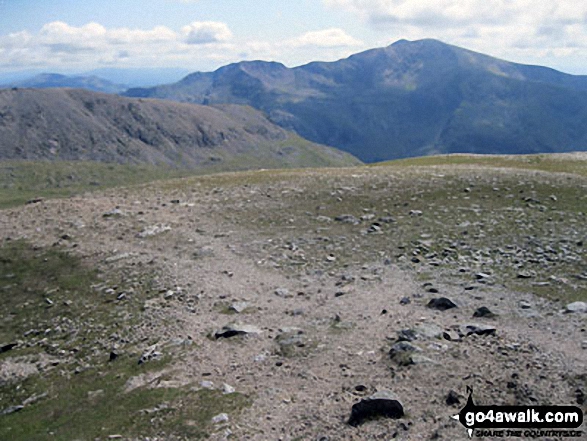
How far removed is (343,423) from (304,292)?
→ 841 cm

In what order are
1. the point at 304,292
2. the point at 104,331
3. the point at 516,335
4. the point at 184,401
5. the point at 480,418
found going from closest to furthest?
the point at 480,418, the point at 184,401, the point at 516,335, the point at 104,331, the point at 304,292

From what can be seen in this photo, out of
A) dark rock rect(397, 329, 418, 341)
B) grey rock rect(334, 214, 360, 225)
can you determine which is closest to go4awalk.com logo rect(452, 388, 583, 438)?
dark rock rect(397, 329, 418, 341)

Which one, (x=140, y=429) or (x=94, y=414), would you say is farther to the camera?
(x=94, y=414)

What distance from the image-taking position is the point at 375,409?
1142 cm

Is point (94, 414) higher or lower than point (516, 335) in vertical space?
lower

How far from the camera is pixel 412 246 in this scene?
926 inches

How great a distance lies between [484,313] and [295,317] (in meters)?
6.40

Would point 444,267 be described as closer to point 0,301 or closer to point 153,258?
point 153,258

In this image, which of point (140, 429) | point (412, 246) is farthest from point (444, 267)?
point (140, 429)

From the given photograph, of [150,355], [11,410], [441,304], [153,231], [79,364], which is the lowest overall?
[11,410]

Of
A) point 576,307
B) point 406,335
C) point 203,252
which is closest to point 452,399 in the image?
point 406,335

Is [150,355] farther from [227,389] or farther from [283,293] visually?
[283,293]

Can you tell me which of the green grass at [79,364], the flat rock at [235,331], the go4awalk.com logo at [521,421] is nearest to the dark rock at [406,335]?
the go4awalk.com logo at [521,421]

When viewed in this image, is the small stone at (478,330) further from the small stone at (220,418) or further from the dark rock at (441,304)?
the small stone at (220,418)
